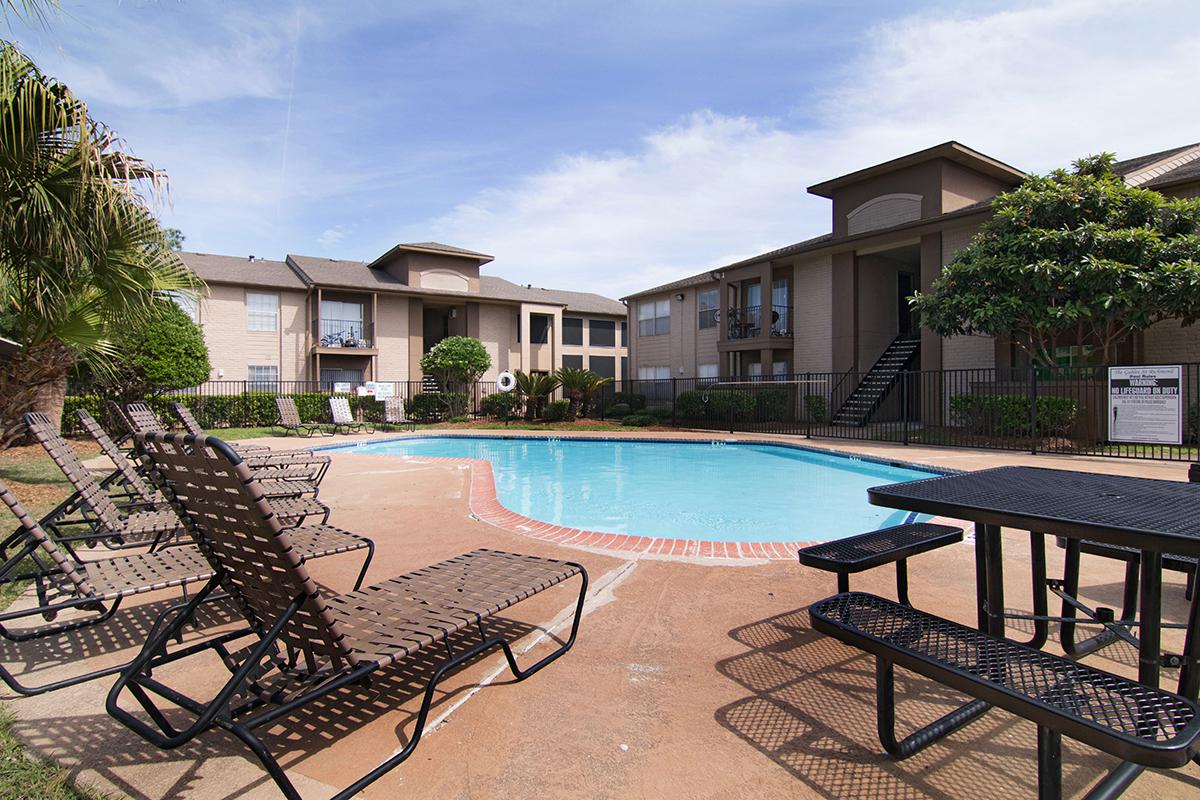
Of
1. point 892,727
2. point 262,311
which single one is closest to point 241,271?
point 262,311

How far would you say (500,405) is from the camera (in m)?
25.6

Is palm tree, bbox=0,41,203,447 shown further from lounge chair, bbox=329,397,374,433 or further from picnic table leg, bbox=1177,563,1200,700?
lounge chair, bbox=329,397,374,433

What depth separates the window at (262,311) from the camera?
25.8 metres

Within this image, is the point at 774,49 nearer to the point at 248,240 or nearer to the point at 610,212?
the point at 610,212

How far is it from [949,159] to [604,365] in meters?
23.7

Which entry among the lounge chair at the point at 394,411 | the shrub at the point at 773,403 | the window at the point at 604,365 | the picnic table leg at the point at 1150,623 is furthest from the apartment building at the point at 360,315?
the picnic table leg at the point at 1150,623

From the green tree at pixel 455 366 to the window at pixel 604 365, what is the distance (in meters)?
13.0

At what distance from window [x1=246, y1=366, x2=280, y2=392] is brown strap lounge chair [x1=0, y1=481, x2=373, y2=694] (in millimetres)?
24704

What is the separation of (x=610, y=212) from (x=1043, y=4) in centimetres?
1398

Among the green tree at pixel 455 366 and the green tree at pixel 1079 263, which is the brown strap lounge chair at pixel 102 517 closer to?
the green tree at pixel 1079 263

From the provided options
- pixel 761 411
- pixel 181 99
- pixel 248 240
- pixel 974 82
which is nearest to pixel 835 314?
pixel 761 411

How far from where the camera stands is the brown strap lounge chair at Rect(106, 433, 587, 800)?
184 centimetres

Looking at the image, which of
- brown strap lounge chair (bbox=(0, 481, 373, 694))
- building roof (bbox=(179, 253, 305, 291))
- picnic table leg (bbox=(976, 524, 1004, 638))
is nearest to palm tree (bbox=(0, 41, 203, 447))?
brown strap lounge chair (bbox=(0, 481, 373, 694))

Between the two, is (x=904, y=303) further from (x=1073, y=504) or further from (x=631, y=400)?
(x=1073, y=504)
